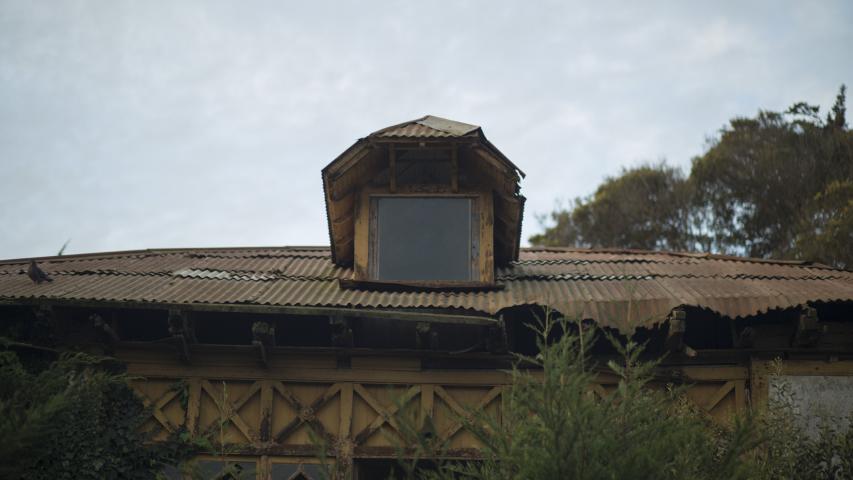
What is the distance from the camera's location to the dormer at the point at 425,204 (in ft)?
40.8

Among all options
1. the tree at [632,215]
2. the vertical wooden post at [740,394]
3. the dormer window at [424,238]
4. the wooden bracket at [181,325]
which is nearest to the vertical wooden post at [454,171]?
the dormer window at [424,238]

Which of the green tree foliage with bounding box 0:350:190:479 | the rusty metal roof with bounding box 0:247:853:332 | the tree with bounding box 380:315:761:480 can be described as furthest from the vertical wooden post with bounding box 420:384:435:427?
the tree with bounding box 380:315:761:480

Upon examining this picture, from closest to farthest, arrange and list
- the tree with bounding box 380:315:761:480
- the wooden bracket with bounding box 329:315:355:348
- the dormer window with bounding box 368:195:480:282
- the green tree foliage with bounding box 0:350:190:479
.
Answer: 1. the tree with bounding box 380:315:761:480
2. the green tree foliage with bounding box 0:350:190:479
3. the wooden bracket with bounding box 329:315:355:348
4. the dormer window with bounding box 368:195:480:282

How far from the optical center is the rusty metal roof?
11.3m

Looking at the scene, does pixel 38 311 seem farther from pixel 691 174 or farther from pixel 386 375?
pixel 691 174

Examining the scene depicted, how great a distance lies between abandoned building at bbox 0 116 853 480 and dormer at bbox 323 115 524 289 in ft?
0.10

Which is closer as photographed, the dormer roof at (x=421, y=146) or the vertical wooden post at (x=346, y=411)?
the vertical wooden post at (x=346, y=411)

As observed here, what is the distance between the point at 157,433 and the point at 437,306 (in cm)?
355

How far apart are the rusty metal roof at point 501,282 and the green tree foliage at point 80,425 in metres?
1.15

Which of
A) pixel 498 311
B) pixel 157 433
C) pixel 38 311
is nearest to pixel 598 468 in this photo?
pixel 498 311

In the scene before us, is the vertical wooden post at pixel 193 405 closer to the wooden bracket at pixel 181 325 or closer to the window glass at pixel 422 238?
the wooden bracket at pixel 181 325

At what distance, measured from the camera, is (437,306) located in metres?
11.4

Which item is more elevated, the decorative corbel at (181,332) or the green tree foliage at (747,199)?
the green tree foliage at (747,199)

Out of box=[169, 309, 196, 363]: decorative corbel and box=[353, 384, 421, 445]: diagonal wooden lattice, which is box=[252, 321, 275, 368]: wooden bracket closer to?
box=[169, 309, 196, 363]: decorative corbel
